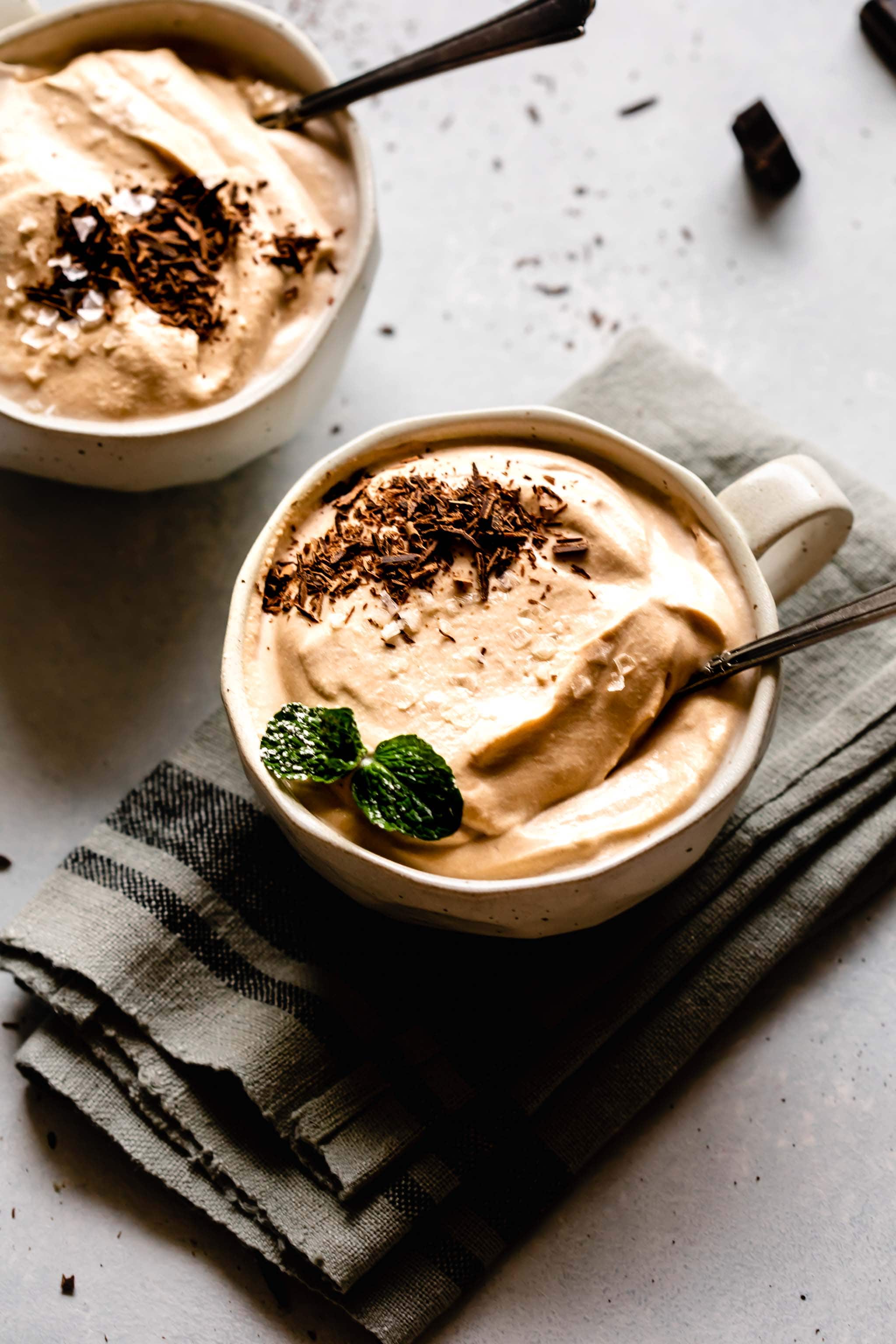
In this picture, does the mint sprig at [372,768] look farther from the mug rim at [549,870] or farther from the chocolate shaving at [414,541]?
the chocolate shaving at [414,541]

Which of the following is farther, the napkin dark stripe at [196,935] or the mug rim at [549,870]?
the napkin dark stripe at [196,935]

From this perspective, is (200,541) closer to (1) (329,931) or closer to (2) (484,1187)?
(1) (329,931)

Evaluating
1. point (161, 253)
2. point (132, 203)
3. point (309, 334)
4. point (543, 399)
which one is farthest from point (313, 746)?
point (543, 399)

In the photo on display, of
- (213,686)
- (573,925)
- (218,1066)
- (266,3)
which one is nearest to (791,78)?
(266,3)

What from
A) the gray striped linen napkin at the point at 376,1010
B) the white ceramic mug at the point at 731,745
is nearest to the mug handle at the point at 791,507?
the white ceramic mug at the point at 731,745

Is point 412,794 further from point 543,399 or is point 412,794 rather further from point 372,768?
point 543,399

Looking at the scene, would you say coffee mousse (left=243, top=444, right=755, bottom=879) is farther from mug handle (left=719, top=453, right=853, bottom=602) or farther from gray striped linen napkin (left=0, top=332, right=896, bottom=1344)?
gray striped linen napkin (left=0, top=332, right=896, bottom=1344)

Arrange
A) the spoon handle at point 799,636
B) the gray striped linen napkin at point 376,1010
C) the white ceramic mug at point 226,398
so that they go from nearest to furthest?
1. the spoon handle at point 799,636
2. the gray striped linen napkin at point 376,1010
3. the white ceramic mug at point 226,398

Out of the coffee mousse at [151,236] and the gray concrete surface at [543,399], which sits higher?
the coffee mousse at [151,236]
